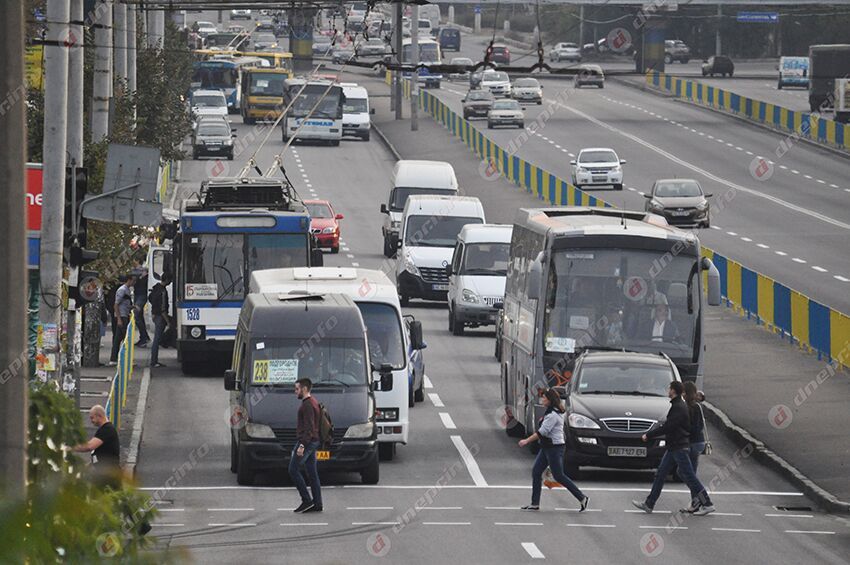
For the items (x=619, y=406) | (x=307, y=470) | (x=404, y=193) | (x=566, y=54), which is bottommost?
(x=307, y=470)

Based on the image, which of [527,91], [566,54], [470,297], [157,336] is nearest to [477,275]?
[470,297]

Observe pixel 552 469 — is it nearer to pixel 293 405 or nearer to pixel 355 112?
pixel 293 405

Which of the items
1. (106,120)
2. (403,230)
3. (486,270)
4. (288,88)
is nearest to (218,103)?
(288,88)

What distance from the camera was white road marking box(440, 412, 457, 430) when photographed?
26.1 m

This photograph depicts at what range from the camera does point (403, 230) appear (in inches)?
1650

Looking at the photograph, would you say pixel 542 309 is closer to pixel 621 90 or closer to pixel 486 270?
pixel 486 270

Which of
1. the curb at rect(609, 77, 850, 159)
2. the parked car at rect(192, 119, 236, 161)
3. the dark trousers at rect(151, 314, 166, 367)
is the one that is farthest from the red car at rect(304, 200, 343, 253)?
the curb at rect(609, 77, 850, 159)

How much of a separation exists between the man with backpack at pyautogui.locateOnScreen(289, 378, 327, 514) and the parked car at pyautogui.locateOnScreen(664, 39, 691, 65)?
121718 millimetres

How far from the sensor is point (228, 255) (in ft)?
102

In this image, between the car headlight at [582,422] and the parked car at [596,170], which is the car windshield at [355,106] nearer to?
the parked car at [596,170]

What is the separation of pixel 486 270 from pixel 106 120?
10.5 metres

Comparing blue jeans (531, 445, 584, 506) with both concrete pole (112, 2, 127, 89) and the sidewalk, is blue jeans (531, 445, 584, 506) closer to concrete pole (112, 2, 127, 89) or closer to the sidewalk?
the sidewalk

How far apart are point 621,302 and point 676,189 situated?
33.8 metres

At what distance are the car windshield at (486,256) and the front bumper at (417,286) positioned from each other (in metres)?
3.90
